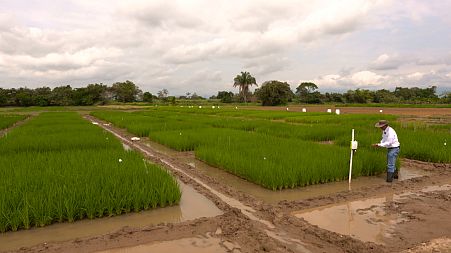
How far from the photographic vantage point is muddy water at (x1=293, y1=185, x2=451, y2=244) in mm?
3875

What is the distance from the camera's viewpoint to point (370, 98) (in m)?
59.0

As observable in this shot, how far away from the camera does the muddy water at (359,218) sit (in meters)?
3.88

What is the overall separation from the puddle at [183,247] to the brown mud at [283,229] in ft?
0.03

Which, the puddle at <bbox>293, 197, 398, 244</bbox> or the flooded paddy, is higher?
the puddle at <bbox>293, 197, 398, 244</bbox>

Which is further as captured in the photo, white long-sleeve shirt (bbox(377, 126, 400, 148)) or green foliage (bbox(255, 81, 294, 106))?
green foliage (bbox(255, 81, 294, 106))

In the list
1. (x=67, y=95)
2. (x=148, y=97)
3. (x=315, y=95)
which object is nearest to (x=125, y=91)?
(x=148, y=97)

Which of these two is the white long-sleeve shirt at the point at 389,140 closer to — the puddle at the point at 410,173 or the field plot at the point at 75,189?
the puddle at the point at 410,173

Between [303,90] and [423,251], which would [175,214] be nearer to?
[423,251]

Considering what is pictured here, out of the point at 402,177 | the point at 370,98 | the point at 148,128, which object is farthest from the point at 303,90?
the point at 402,177

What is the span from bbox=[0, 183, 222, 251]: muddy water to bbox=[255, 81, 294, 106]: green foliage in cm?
4907

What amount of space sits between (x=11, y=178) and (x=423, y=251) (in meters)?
5.42

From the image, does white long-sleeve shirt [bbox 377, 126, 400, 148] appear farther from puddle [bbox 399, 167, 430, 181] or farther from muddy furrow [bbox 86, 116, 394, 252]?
muddy furrow [bbox 86, 116, 394, 252]

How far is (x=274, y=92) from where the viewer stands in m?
53.2

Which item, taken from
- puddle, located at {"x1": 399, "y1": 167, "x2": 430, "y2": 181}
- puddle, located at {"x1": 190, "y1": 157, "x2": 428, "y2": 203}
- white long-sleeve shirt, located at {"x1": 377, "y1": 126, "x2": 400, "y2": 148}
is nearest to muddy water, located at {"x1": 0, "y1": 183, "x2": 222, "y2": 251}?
puddle, located at {"x1": 190, "y1": 157, "x2": 428, "y2": 203}
